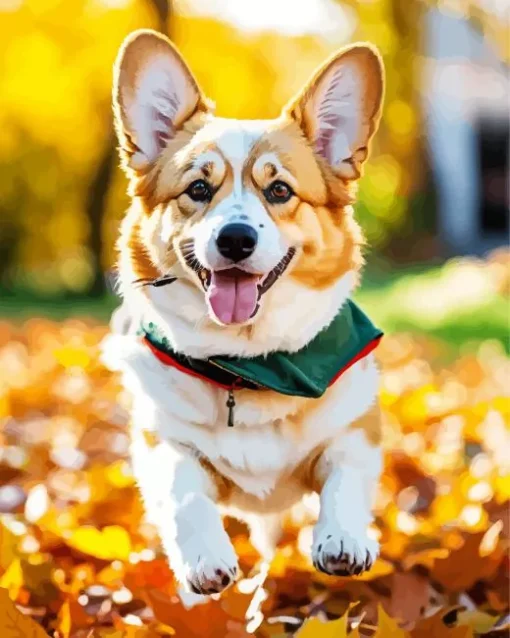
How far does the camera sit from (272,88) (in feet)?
14.4

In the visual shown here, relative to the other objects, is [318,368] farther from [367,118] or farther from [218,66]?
[218,66]

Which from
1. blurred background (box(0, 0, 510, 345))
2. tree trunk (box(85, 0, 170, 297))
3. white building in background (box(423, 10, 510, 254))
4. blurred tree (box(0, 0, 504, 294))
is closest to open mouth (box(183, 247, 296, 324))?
blurred tree (box(0, 0, 504, 294))

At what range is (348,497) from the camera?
2041 mm

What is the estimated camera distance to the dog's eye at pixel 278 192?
2.17 meters

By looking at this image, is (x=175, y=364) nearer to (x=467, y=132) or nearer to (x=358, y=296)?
(x=358, y=296)

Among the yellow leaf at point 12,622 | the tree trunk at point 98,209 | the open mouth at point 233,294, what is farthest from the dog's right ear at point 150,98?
the tree trunk at point 98,209

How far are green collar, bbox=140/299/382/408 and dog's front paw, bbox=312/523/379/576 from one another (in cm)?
35

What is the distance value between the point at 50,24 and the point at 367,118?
2.45m

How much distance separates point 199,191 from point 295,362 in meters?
0.45

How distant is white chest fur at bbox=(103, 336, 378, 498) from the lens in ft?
7.14

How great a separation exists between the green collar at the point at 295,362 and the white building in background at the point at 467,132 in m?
3.35

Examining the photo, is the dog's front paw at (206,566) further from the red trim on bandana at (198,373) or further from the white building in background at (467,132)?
the white building in background at (467,132)

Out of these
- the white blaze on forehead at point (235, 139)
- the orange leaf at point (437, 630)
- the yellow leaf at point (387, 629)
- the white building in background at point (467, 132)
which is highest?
the white blaze on forehead at point (235, 139)

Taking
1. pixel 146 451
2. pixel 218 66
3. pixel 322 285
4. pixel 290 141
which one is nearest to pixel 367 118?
pixel 290 141
